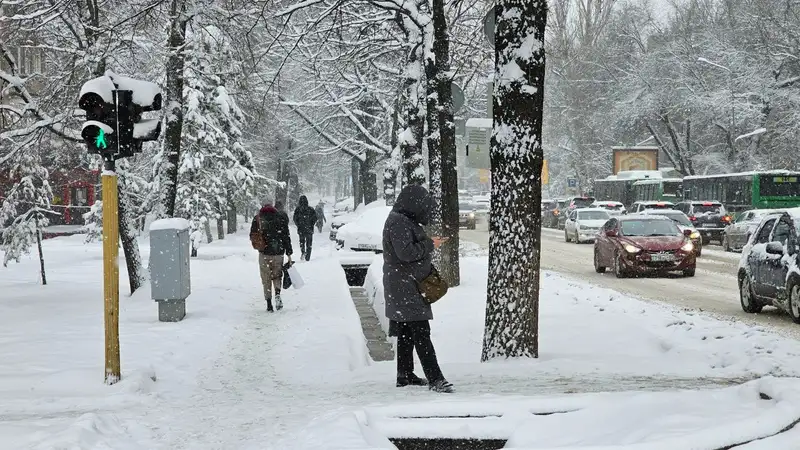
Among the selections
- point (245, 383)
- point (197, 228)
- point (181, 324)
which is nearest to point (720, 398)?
point (245, 383)

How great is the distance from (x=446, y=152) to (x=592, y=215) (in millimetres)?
23150

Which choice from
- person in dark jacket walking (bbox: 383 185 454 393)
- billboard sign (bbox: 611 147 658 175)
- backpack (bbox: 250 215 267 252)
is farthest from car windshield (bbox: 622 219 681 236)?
billboard sign (bbox: 611 147 658 175)

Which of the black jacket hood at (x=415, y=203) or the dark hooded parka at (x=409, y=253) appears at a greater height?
the black jacket hood at (x=415, y=203)

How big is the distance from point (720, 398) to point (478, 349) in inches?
192

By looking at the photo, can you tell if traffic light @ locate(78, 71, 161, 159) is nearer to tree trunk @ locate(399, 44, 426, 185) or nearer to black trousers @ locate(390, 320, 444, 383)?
black trousers @ locate(390, 320, 444, 383)

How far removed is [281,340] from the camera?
11.4 meters

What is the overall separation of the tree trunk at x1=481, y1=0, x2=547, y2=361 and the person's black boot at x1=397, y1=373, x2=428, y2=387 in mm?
1330

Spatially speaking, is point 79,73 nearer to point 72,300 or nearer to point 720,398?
point 72,300

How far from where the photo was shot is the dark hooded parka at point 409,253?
7.46 meters

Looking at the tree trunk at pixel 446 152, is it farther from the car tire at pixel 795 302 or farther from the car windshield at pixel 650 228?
the car windshield at pixel 650 228

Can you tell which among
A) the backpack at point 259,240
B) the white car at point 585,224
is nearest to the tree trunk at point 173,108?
the backpack at point 259,240

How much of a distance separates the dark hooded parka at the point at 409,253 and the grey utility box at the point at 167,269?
5.95 metres

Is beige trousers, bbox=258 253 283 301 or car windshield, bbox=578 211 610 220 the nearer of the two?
beige trousers, bbox=258 253 283 301

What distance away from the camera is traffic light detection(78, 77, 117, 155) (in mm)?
7941
